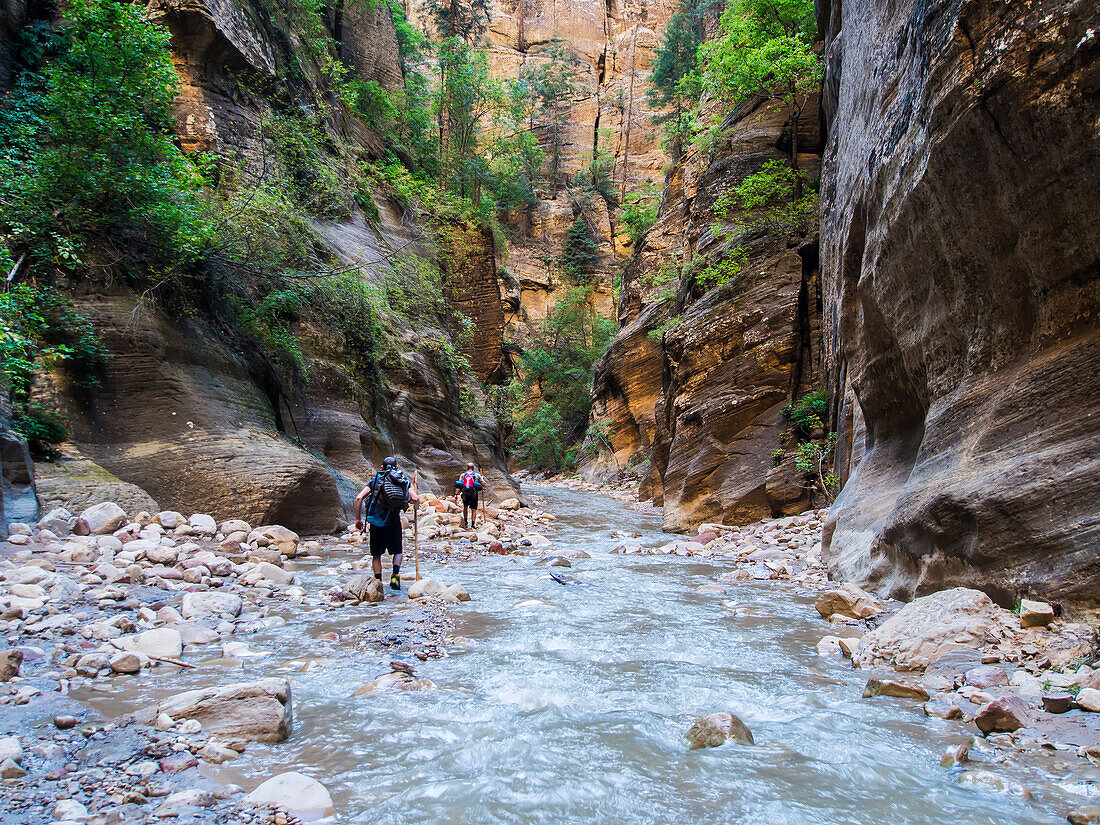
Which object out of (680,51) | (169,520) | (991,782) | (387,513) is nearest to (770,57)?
(387,513)

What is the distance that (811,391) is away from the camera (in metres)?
12.6

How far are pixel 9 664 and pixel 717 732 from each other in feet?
12.2

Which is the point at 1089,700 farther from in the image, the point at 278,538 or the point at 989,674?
the point at 278,538

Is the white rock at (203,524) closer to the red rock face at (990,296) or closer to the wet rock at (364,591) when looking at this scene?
the wet rock at (364,591)

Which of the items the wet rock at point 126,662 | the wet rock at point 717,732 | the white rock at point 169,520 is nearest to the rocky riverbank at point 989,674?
the wet rock at point 717,732

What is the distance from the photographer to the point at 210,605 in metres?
4.94

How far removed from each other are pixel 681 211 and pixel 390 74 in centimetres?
1306

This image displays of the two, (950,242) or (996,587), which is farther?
(950,242)

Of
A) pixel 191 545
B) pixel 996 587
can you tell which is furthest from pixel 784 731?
pixel 191 545

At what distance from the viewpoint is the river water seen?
246 centimetres

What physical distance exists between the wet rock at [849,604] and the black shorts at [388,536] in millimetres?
4422

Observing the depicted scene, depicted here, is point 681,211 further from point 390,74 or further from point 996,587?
point 996,587

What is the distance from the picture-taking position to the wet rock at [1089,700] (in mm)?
2846

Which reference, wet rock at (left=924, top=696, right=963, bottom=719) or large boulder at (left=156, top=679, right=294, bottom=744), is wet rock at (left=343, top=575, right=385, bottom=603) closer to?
large boulder at (left=156, top=679, right=294, bottom=744)
